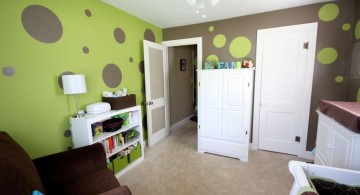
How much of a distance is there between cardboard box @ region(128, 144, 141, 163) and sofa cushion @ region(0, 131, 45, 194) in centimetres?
125

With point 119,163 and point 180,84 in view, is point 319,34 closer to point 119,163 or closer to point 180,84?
point 180,84

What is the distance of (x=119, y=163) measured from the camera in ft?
6.91

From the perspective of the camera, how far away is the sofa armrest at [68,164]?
1321 millimetres

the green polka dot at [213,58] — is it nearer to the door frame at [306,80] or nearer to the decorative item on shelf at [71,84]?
the door frame at [306,80]

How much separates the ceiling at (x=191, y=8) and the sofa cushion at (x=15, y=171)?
1958 millimetres

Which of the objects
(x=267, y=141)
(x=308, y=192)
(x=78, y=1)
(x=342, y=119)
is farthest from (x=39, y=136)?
(x=267, y=141)

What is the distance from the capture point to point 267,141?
2.75 meters

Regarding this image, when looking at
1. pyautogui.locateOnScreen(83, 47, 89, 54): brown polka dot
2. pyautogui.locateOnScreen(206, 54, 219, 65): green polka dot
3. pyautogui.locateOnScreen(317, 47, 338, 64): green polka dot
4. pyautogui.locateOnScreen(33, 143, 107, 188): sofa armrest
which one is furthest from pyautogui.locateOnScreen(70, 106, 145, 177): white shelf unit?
pyautogui.locateOnScreen(317, 47, 338, 64): green polka dot

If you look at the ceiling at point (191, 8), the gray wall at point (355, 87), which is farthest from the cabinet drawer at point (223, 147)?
the ceiling at point (191, 8)

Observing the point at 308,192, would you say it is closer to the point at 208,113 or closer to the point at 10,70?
the point at 208,113

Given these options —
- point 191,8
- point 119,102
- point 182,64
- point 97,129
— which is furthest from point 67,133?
point 182,64

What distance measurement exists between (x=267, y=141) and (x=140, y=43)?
2806 millimetres

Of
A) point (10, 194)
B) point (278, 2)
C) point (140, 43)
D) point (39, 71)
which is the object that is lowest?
point (10, 194)

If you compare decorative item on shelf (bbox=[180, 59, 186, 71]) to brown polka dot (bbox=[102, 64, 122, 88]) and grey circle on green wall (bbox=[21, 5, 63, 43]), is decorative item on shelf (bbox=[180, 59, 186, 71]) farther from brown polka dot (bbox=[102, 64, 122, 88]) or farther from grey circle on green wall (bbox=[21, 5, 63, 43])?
grey circle on green wall (bbox=[21, 5, 63, 43])
